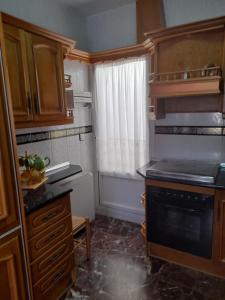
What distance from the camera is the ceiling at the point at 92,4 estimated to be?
242cm

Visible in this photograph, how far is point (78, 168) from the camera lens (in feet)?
8.23

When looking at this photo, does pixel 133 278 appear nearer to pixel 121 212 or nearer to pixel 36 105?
pixel 121 212

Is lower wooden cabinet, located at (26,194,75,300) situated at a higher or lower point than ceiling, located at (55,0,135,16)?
lower

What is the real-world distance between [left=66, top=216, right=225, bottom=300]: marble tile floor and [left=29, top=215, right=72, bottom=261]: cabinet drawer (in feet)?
1.68

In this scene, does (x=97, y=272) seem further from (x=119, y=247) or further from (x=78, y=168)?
(x=78, y=168)

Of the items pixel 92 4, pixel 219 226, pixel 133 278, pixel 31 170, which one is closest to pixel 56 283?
pixel 133 278

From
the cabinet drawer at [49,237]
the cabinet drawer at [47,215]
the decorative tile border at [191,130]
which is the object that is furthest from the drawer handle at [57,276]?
the decorative tile border at [191,130]

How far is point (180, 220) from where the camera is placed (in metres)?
1.99

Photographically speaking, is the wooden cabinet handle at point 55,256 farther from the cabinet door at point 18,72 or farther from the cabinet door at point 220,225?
the cabinet door at point 220,225

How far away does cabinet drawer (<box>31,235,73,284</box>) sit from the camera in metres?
1.52

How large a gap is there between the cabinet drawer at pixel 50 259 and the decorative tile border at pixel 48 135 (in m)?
0.97

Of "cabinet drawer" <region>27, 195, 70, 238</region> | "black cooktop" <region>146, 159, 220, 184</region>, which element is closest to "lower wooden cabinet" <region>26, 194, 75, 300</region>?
"cabinet drawer" <region>27, 195, 70, 238</region>

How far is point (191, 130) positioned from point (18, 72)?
1689 mm

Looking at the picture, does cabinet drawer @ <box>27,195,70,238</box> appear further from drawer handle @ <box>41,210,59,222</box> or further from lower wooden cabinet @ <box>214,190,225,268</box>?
lower wooden cabinet @ <box>214,190,225,268</box>
